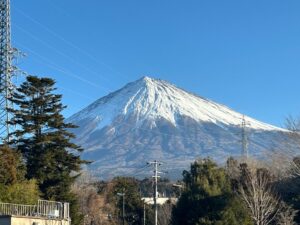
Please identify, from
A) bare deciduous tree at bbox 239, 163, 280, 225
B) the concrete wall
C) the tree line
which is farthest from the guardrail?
bare deciduous tree at bbox 239, 163, 280, 225

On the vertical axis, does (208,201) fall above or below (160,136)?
below

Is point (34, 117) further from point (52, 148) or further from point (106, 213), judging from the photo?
point (106, 213)

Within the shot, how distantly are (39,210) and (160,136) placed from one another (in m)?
144

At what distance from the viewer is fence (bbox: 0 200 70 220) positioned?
2667cm

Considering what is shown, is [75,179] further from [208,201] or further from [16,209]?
[16,209]

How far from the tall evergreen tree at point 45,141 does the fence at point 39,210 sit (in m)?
9.61

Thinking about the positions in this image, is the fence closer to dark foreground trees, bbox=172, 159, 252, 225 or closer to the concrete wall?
the concrete wall

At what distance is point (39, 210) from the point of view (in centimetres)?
2769

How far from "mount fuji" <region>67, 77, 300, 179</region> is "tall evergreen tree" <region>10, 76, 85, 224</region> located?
312 ft

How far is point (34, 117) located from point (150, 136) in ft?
436

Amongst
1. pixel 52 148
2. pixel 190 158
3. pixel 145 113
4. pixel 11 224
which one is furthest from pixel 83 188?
pixel 145 113

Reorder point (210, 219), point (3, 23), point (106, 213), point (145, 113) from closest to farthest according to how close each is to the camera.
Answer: point (210, 219) → point (3, 23) → point (106, 213) → point (145, 113)

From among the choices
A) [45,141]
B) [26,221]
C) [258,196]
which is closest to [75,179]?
[45,141]

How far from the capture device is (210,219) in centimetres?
3731
